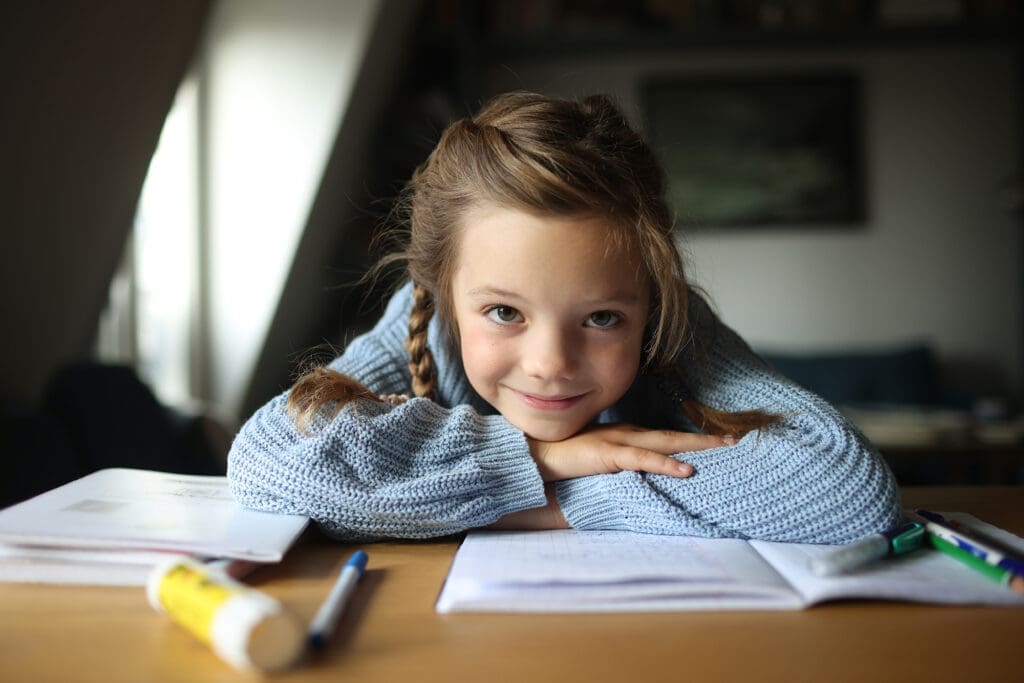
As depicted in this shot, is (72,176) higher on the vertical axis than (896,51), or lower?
lower

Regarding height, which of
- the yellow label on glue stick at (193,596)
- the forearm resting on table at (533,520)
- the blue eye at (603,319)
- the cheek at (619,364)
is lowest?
the forearm resting on table at (533,520)

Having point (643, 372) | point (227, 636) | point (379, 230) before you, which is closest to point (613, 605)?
point (227, 636)

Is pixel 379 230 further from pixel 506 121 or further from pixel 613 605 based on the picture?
pixel 613 605

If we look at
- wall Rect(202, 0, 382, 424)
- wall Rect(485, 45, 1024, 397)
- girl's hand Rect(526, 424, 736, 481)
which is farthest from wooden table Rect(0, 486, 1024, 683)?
wall Rect(485, 45, 1024, 397)

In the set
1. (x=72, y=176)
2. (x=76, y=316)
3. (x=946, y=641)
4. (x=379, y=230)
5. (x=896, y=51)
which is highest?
(x=896, y=51)

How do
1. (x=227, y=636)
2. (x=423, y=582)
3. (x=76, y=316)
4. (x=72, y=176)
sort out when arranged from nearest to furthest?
1. (x=227, y=636)
2. (x=423, y=582)
3. (x=72, y=176)
4. (x=76, y=316)

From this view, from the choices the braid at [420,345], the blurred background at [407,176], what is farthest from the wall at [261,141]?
the braid at [420,345]

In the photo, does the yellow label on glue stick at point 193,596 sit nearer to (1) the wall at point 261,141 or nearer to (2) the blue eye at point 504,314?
(2) the blue eye at point 504,314

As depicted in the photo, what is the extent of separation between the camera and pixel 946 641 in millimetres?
498

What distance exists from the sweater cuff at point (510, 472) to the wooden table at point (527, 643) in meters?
0.14

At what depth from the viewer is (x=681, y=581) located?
571 millimetres

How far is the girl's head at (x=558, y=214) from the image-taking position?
74 centimetres

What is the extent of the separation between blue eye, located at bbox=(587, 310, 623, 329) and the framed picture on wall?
2.75m

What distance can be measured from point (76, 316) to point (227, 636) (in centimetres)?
139
